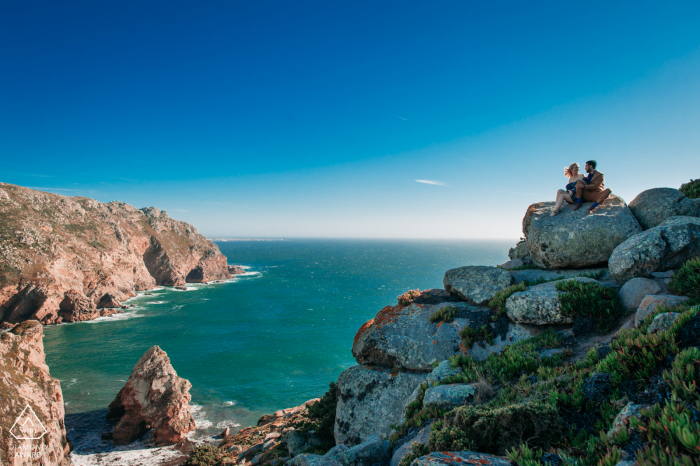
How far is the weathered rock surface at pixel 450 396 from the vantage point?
737 centimetres

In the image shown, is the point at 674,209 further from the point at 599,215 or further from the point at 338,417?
the point at 338,417

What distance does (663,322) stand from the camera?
5.79m

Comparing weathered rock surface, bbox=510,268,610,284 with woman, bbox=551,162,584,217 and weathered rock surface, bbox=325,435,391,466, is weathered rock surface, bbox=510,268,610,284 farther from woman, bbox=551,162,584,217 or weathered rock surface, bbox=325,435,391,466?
weathered rock surface, bbox=325,435,391,466

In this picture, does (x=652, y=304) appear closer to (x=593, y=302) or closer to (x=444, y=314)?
(x=593, y=302)

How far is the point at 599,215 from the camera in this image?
44.9ft

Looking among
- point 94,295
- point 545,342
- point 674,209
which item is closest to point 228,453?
point 545,342

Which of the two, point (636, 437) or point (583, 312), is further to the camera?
point (583, 312)

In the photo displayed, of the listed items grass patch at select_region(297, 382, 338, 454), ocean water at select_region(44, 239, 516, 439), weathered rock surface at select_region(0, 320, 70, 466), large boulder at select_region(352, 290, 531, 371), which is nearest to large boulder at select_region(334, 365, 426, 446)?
large boulder at select_region(352, 290, 531, 371)

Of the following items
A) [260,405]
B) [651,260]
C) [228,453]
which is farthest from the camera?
[260,405]

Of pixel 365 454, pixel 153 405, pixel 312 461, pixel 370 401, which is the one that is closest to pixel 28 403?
pixel 153 405

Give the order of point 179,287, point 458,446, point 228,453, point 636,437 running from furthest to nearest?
point 179,287
point 228,453
point 458,446
point 636,437

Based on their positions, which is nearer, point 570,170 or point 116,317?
point 570,170

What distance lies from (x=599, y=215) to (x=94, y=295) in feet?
307

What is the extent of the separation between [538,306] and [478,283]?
3372mm
